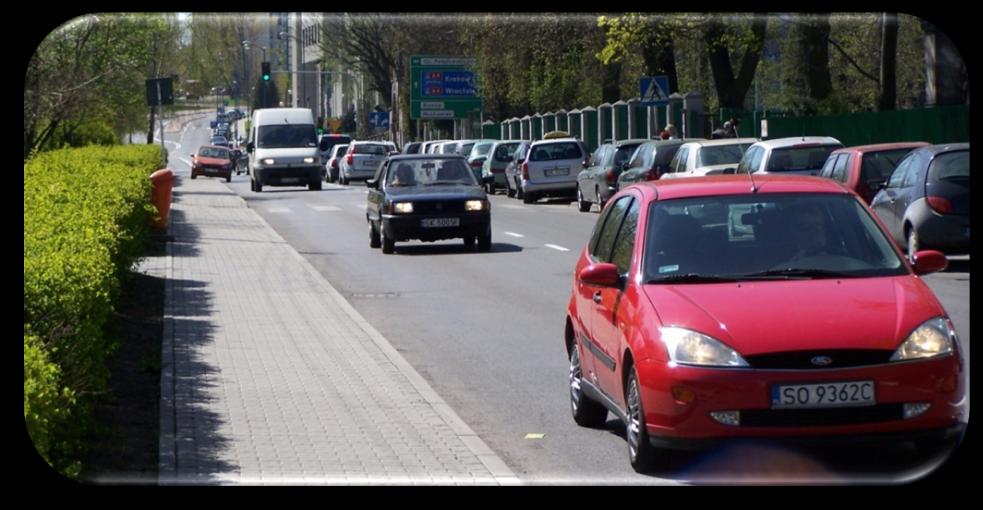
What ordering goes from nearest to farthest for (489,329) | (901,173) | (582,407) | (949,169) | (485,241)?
(582,407), (489,329), (949,169), (901,173), (485,241)

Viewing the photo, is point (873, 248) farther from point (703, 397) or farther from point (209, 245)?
point (209, 245)

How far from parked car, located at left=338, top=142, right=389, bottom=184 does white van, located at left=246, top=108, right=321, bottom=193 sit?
9.23 metres

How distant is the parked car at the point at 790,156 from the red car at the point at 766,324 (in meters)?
16.2

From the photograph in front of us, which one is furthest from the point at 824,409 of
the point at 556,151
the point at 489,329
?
the point at 556,151

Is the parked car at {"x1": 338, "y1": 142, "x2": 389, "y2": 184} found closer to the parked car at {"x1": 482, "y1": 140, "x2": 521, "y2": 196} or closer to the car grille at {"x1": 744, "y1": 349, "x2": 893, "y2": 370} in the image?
the parked car at {"x1": 482, "y1": 140, "x2": 521, "y2": 196}

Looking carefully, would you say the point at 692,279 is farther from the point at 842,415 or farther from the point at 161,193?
the point at 161,193

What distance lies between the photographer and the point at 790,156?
25.1 metres

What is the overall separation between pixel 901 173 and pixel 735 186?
1073 cm

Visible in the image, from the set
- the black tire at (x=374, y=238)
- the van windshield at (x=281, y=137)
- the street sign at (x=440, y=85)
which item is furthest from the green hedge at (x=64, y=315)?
the street sign at (x=440, y=85)

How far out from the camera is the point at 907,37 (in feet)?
163

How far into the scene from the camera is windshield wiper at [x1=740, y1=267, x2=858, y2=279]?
7812mm

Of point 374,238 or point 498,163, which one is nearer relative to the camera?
point 374,238

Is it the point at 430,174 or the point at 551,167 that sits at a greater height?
the point at 430,174

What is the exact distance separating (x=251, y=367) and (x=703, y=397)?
559cm
